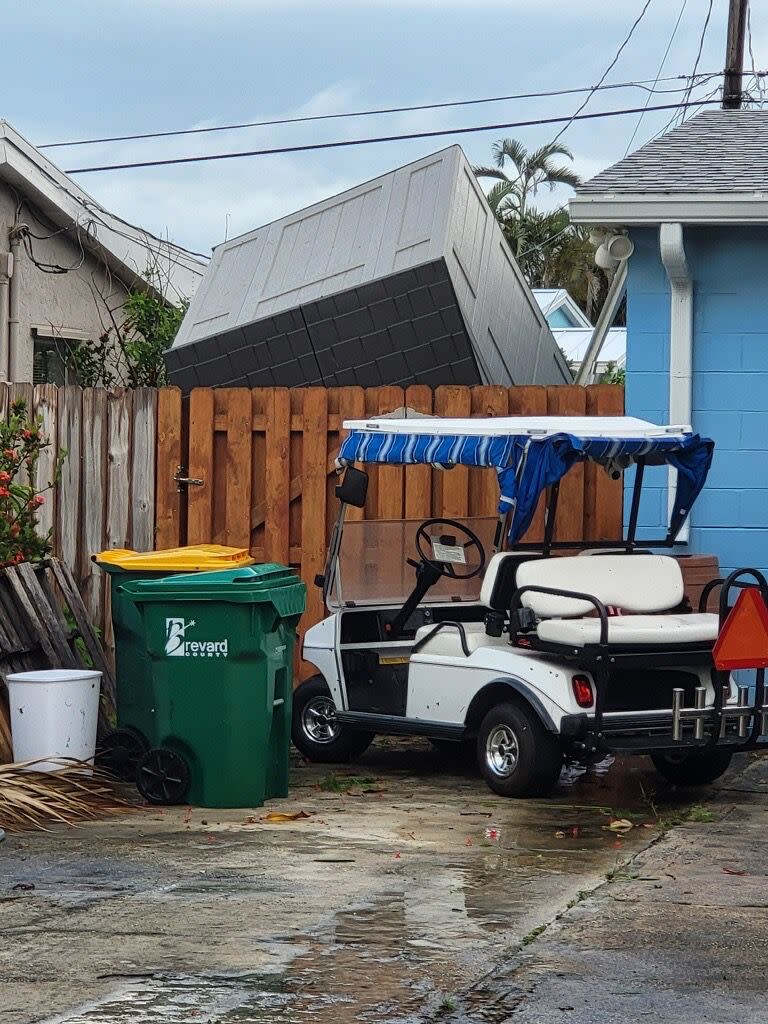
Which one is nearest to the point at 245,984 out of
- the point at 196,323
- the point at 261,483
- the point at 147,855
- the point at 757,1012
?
the point at 757,1012

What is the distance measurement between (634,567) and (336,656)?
1769mm

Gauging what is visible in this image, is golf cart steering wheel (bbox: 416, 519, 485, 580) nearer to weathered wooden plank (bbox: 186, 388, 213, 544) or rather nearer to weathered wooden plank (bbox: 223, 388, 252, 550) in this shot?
weathered wooden plank (bbox: 223, 388, 252, 550)

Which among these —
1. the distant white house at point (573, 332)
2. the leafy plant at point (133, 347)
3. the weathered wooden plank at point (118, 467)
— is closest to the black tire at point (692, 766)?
the weathered wooden plank at point (118, 467)

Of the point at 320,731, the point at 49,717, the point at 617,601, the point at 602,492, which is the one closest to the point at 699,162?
the point at 602,492

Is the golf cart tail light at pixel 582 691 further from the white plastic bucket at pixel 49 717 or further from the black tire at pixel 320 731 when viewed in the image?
the white plastic bucket at pixel 49 717

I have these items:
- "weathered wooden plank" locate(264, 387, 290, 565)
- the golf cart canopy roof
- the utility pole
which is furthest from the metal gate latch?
the utility pole

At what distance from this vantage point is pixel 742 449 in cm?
1026

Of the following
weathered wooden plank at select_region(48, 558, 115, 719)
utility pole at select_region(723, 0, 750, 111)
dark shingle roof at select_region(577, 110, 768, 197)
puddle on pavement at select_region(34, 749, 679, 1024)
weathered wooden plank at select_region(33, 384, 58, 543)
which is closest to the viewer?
puddle on pavement at select_region(34, 749, 679, 1024)

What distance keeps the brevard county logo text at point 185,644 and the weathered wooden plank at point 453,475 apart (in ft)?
9.34

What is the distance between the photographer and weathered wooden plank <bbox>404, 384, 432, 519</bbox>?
411 inches

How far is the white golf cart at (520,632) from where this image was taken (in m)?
7.93

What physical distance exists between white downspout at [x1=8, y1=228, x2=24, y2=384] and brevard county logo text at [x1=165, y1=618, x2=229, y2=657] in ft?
30.3

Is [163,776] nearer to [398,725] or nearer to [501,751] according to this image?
[398,725]

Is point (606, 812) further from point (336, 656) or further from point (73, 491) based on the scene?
point (73, 491)
